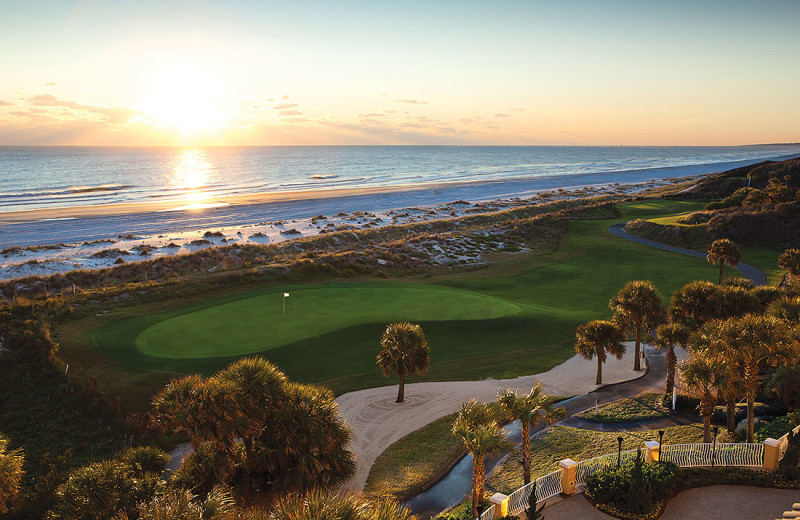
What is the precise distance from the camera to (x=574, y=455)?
17.0 m

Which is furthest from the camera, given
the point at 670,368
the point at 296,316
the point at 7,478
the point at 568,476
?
the point at 296,316

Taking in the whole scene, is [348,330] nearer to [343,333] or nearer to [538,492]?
[343,333]

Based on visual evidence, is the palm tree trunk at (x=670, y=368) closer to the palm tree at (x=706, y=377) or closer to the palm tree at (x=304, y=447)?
the palm tree at (x=706, y=377)

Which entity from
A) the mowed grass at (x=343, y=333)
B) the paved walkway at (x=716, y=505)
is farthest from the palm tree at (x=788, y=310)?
the mowed grass at (x=343, y=333)

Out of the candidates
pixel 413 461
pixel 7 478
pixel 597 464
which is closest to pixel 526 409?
pixel 597 464

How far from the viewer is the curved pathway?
4219 centimetres

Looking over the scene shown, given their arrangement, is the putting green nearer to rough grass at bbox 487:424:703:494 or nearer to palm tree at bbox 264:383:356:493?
palm tree at bbox 264:383:356:493

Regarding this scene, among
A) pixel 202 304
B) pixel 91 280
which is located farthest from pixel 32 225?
pixel 202 304

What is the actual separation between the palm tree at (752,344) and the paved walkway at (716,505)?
2844 mm

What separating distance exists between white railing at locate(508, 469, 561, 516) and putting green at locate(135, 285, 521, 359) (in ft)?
45.3

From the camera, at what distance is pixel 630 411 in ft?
67.1

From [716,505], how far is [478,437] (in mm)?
6458

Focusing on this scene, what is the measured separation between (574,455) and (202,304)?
21.3 m

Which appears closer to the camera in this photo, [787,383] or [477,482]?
[477,482]
